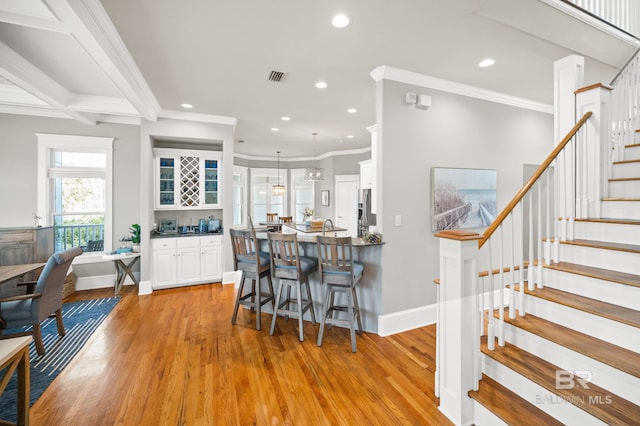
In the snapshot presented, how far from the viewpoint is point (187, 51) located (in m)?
2.68

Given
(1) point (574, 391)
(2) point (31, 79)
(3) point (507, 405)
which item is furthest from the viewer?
(2) point (31, 79)

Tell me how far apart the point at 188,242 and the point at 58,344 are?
216 cm

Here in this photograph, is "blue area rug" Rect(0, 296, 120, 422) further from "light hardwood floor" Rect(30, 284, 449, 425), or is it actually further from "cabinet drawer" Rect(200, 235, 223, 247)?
"cabinet drawer" Rect(200, 235, 223, 247)

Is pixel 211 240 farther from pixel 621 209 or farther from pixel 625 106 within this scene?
pixel 625 106

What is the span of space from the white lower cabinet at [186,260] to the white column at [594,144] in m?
5.06

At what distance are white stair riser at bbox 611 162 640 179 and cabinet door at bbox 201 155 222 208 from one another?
5.45 meters

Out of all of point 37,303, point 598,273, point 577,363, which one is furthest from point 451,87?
point 37,303

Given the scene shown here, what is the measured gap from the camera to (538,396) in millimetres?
1590

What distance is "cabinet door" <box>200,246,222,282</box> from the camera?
15.9ft

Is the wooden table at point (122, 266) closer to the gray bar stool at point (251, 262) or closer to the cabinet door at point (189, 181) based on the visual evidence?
the cabinet door at point (189, 181)

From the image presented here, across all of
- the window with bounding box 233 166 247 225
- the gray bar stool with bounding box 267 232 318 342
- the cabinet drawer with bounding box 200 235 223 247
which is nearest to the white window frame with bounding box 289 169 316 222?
the window with bounding box 233 166 247 225

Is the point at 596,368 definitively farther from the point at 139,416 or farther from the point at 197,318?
the point at 197,318

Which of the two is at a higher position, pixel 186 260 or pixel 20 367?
pixel 186 260

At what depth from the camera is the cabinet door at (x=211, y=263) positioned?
4.84m
